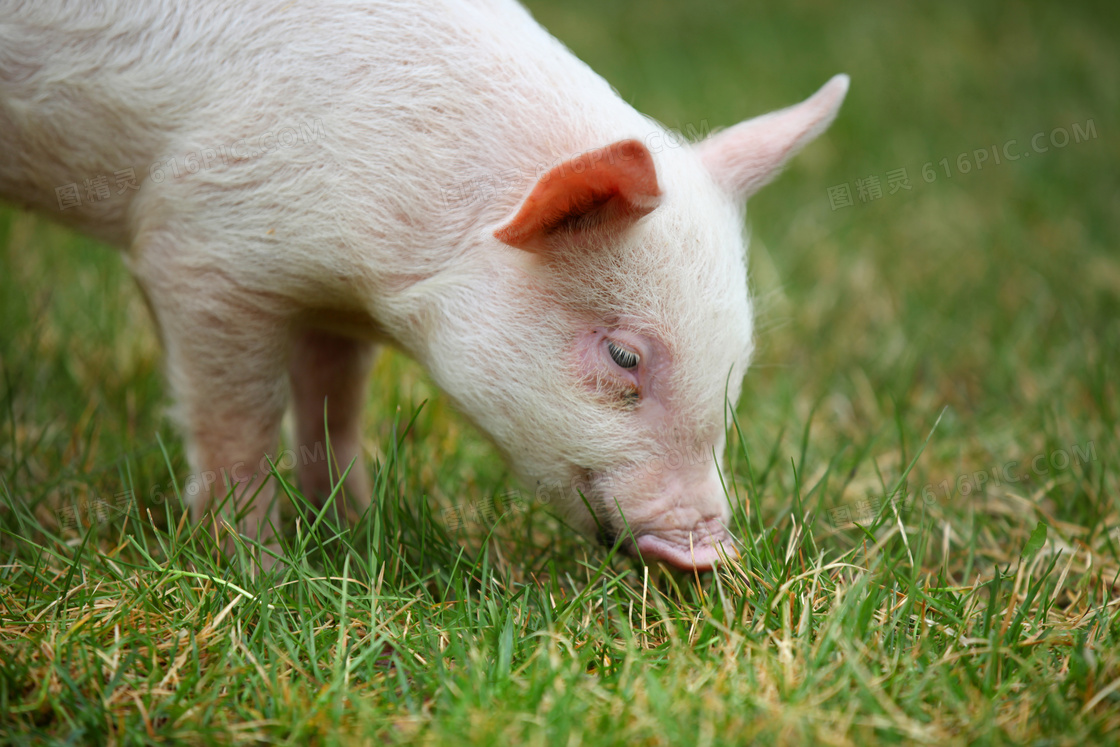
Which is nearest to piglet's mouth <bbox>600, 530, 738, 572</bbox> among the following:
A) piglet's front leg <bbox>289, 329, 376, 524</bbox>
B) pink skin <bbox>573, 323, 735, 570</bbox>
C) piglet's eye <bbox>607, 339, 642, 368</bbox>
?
pink skin <bbox>573, 323, 735, 570</bbox>

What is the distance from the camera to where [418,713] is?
2.11m

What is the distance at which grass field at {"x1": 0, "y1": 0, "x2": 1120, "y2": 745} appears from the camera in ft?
6.86

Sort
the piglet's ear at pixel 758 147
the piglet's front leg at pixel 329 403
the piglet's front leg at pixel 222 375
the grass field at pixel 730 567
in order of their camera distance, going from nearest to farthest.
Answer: the grass field at pixel 730 567 → the piglet's front leg at pixel 222 375 → the piglet's ear at pixel 758 147 → the piglet's front leg at pixel 329 403

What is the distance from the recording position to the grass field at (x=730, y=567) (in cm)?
209

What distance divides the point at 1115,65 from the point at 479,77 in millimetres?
8165

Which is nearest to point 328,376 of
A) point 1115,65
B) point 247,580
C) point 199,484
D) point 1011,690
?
point 199,484

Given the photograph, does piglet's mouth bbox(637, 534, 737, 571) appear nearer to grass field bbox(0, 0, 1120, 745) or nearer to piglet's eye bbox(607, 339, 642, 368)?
grass field bbox(0, 0, 1120, 745)

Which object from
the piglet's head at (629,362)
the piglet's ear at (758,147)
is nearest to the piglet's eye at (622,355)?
the piglet's head at (629,362)

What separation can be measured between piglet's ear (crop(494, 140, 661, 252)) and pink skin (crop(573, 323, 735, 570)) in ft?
1.01

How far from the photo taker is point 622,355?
2.58m

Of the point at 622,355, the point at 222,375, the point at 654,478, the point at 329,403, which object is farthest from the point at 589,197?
the point at 329,403

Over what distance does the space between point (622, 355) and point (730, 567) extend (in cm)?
67

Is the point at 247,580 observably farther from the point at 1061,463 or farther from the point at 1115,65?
the point at 1115,65

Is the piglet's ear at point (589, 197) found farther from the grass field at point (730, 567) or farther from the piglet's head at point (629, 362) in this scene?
the grass field at point (730, 567)
